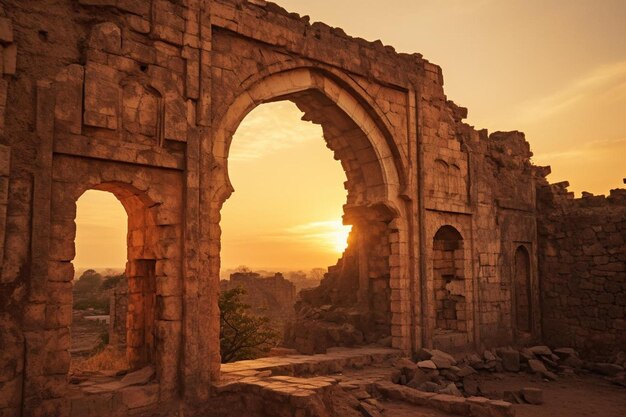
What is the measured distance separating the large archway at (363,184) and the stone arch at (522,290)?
4.16 m

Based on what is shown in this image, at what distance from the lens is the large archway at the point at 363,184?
30.5 ft

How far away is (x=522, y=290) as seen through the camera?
13.4 metres

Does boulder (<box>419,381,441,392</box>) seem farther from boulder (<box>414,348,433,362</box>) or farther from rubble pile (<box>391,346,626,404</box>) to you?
boulder (<box>414,348,433,362</box>)

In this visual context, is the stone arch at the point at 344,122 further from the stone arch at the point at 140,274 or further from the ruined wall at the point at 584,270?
the ruined wall at the point at 584,270

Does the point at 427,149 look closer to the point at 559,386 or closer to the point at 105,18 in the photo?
the point at 559,386

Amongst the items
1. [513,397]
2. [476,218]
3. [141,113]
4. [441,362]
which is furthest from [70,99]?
[476,218]

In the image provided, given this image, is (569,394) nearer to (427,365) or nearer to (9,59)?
(427,365)

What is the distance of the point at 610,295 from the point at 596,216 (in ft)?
6.32

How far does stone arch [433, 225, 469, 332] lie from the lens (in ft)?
38.1

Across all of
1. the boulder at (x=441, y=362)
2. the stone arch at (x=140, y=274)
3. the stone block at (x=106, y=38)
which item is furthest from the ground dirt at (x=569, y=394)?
the stone block at (x=106, y=38)

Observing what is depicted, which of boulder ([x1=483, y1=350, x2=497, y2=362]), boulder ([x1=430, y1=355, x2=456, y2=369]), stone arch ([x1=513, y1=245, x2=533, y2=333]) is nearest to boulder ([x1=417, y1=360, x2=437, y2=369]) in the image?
boulder ([x1=430, y1=355, x2=456, y2=369])

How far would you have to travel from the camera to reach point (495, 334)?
39.4 feet

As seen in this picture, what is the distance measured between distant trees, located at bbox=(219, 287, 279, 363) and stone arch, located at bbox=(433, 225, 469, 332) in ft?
14.3

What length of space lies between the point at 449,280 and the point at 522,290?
271cm
